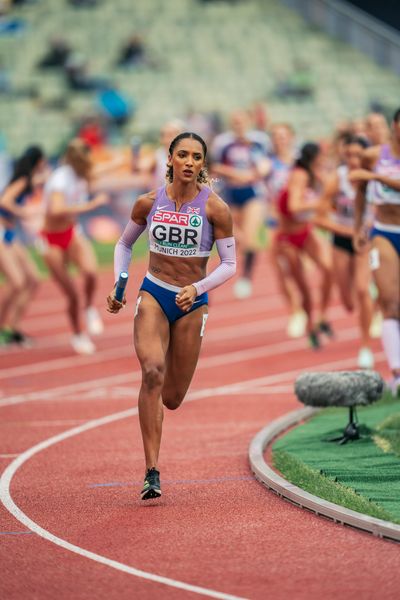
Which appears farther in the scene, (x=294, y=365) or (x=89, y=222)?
(x=89, y=222)

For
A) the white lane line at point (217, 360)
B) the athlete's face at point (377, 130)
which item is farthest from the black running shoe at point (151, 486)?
the athlete's face at point (377, 130)

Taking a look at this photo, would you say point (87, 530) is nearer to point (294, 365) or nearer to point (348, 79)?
point (294, 365)

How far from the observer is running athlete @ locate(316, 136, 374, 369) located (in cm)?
1340

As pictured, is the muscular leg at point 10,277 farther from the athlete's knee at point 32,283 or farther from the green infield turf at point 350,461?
the green infield turf at point 350,461

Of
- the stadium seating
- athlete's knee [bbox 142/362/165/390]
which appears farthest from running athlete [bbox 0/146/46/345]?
the stadium seating

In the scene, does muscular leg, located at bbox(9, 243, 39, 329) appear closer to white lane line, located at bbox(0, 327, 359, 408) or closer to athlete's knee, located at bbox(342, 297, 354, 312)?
white lane line, located at bbox(0, 327, 359, 408)

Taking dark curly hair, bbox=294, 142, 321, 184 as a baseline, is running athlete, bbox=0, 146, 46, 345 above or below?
below

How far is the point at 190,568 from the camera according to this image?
6.16 meters

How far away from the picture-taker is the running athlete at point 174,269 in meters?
7.79

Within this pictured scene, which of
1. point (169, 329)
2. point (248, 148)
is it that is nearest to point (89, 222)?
point (248, 148)

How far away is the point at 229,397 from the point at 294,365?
7.36 feet

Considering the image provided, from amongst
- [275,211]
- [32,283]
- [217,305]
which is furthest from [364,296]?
[217,305]

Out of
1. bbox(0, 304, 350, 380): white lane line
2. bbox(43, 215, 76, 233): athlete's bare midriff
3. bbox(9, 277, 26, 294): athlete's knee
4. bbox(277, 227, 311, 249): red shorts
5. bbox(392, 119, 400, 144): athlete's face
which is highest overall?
bbox(392, 119, 400, 144): athlete's face

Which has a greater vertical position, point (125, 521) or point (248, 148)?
point (248, 148)
